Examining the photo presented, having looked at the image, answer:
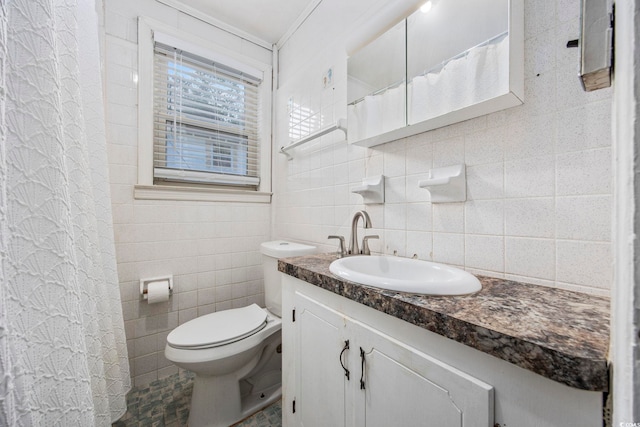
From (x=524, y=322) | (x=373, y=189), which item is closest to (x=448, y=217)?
(x=373, y=189)

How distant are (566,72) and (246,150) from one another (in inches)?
69.6

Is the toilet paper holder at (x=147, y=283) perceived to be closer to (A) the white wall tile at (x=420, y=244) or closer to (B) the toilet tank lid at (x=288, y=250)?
(B) the toilet tank lid at (x=288, y=250)

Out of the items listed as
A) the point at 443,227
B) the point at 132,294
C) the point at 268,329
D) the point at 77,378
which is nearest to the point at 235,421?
the point at 268,329

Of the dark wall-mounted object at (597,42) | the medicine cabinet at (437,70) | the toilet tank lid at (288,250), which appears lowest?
the toilet tank lid at (288,250)

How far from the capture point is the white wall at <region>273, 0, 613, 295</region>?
2.16 ft

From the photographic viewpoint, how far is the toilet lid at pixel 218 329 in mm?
1140

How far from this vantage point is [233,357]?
3.81ft

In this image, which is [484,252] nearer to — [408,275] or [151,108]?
[408,275]

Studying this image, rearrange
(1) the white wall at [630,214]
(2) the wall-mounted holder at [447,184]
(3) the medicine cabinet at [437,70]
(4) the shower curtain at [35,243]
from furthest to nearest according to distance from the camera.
Answer: 1. (2) the wall-mounted holder at [447,184]
2. (3) the medicine cabinet at [437,70]
3. (4) the shower curtain at [35,243]
4. (1) the white wall at [630,214]

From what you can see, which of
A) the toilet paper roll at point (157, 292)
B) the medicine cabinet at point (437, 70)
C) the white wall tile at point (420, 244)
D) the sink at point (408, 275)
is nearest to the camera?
the sink at point (408, 275)

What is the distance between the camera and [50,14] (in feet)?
→ 1.42

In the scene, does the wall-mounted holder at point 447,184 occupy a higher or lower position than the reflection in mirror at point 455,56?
lower

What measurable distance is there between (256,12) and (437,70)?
4.74 feet

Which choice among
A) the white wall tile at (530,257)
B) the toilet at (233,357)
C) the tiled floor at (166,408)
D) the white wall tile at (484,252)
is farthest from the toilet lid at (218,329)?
the white wall tile at (530,257)
